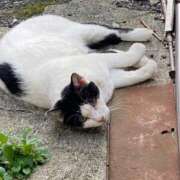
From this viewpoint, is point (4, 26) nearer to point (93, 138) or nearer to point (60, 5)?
point (60, 5)

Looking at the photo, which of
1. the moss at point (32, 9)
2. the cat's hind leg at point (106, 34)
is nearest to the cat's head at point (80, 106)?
the cat's hind leg at point (106, 34)

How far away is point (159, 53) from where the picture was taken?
159 inches

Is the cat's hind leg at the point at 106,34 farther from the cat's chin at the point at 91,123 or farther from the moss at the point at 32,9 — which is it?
the cat's chin at the point at 91,123

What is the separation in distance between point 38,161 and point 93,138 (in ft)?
1.28

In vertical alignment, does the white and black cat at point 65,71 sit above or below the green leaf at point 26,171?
above

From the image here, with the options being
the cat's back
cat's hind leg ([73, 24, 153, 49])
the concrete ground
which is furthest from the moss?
cat's hind leg ([73, 24, 153, 49])

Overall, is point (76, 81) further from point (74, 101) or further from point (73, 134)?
point (73, 134)

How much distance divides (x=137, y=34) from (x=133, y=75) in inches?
23.4

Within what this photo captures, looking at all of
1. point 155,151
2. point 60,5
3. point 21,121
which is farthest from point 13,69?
point 60,5

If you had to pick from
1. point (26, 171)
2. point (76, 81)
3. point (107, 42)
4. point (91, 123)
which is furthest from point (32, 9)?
point (26, 171)

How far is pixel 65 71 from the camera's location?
3473 millimetres

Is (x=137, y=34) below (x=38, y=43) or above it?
below

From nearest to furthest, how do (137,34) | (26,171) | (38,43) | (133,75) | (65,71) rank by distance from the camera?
(26,171), (65,71), (133,75), (38,43), (137,34)

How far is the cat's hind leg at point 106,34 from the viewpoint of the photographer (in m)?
4.15
